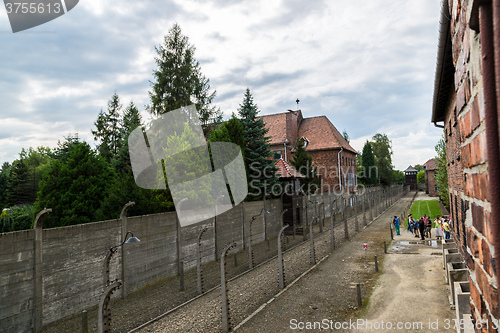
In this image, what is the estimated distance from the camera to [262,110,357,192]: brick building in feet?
131

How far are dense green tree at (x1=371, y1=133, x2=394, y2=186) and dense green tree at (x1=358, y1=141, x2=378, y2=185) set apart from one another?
343 centimetres

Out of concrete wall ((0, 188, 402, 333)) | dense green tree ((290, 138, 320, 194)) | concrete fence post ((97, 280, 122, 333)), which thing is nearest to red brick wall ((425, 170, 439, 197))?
dense green tree ((290, 138, 320, 194))

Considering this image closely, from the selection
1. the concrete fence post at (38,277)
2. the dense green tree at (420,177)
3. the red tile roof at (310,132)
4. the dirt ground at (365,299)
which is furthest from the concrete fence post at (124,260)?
the dense green tree at (420,177)

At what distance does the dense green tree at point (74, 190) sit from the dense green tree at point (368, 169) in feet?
169

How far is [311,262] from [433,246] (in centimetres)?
792

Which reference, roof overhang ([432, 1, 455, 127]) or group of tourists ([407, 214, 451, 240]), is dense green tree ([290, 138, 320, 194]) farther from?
roof overhang ([432, 1, 455, 127])

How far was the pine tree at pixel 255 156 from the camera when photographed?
70.0 ft

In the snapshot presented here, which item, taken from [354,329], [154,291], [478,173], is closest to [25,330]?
[154,291]

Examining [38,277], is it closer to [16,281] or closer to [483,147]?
[16,281]

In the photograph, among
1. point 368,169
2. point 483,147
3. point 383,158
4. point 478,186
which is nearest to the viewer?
point 483,147

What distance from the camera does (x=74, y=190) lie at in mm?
12180

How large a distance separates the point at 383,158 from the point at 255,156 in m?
52.6

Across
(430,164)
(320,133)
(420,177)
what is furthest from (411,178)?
(320,133)

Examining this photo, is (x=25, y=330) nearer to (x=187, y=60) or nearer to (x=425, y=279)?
(x=425, y=279)
